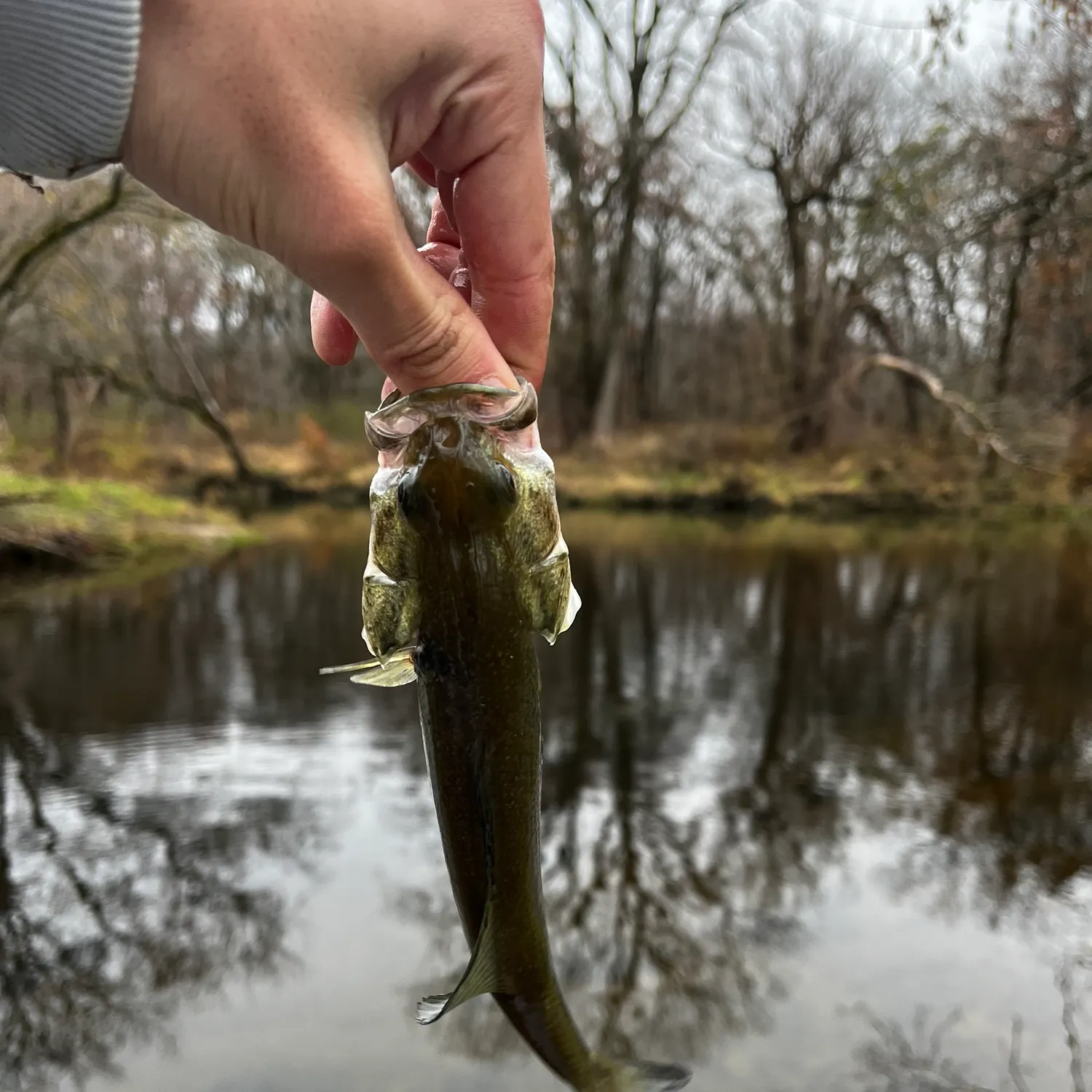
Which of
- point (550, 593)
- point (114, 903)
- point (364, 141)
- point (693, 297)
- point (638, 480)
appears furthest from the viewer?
point (693, 297)

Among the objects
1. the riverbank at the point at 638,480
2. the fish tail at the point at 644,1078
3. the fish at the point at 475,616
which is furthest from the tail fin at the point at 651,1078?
the riverbank at the point at 638,480

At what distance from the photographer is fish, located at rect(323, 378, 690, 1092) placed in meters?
1.48

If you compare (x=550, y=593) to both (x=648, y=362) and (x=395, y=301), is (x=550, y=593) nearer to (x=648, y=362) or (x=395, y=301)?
(x=395, y=301)

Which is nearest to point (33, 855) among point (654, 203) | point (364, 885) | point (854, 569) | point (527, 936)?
point (364, 885)

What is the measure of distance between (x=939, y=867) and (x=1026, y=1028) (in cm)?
133

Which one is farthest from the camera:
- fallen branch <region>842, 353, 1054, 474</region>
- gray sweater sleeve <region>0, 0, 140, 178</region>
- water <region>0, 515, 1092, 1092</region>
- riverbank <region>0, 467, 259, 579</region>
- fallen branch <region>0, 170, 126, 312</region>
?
fallen branch <region>842, 353, 1054, 474</region>

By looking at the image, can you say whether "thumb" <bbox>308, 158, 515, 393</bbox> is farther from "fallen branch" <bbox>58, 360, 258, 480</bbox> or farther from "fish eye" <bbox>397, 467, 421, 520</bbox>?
"fallen branch" <bbox>58, 360, 258, 480</bbox>

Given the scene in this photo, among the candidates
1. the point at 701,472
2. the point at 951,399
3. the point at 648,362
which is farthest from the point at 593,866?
the point at 648,362

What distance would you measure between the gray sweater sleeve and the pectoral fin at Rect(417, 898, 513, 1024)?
1344 millimetres

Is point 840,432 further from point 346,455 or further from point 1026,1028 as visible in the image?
point 1026,1028

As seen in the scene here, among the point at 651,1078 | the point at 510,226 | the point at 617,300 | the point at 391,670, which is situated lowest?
the point at 651,1078

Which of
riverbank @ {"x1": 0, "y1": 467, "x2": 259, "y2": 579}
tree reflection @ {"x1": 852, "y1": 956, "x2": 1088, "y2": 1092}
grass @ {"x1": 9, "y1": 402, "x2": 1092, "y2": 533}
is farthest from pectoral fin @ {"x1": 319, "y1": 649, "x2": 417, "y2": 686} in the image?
grass @ {"x1": 9, "y1": 402, "x2": 1092, "y2": 533}

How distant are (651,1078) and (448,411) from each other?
1425mm

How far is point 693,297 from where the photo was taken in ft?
109
